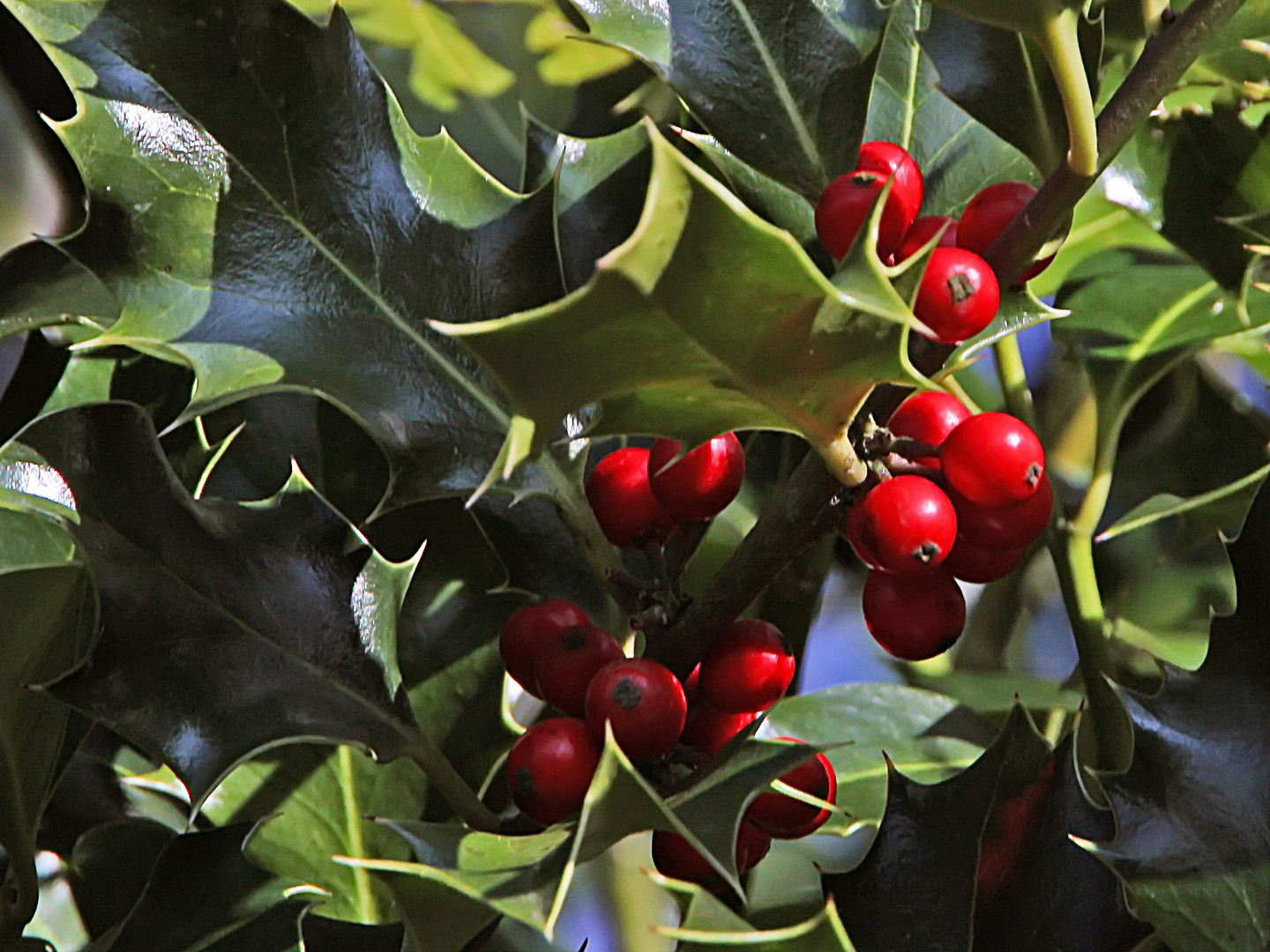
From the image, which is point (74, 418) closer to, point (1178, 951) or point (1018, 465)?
point (1018, 465)

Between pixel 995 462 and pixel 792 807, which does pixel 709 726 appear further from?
pixel 995 462

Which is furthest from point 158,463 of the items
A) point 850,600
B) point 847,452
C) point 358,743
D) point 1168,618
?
point 1168,618

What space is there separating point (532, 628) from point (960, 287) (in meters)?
0.31

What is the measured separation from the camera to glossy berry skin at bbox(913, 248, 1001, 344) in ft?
2.10

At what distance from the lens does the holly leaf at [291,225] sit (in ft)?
2.51

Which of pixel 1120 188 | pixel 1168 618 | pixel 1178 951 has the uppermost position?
pixel 1120 188

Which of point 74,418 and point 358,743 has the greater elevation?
point 74,418

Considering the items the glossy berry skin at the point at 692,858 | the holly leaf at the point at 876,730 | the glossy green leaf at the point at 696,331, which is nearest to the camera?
the glossy green leaf at the point at 696,331

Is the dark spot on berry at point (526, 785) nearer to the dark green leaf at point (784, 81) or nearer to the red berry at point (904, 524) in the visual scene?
the red berry at point (904, 524)

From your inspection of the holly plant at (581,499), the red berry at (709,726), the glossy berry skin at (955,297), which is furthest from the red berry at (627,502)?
the glossy berry skin at (955,297)

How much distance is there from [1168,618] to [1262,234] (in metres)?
0.37

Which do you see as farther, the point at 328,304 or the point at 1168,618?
the point at 1168,618

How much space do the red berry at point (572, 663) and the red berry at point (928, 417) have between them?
21 cm

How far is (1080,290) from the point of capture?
1.20 metres
